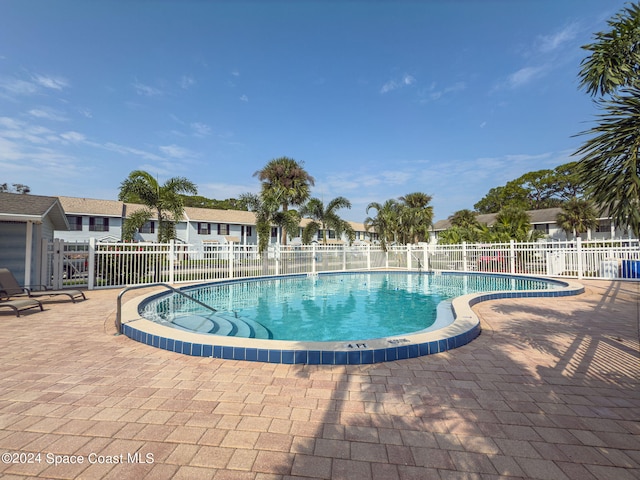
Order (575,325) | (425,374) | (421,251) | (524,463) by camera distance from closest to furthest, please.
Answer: (524,463) < (425,374) < (575,325) < (421,251)

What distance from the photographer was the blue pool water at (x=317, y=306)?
6.41m

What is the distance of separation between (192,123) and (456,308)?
17446mm

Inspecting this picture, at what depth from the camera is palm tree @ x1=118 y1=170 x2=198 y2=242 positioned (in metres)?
13.1

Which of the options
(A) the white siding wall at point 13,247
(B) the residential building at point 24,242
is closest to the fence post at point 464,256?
(B) the residential building at point 24,242

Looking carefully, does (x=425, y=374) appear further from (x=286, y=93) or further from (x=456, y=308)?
(x=286, y=93)

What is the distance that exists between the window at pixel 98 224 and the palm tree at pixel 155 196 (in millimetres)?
15635

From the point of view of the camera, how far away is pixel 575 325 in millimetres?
5254

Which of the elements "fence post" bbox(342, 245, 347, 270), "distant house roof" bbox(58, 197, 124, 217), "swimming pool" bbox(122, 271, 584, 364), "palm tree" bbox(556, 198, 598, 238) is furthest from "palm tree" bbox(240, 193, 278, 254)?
"palm tree" bbox(556, 198, 598, 238)

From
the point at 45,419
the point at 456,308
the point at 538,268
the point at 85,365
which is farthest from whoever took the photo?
the point at 538,268

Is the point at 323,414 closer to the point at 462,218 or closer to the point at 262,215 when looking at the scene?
the point at 262,215

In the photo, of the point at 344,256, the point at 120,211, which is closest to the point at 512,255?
the point at 344,256

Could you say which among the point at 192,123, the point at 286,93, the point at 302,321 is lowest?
the point at 302,321

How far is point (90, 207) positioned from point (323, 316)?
2759 cm

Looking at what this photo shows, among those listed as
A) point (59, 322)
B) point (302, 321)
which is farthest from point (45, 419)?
point (302, 321)
